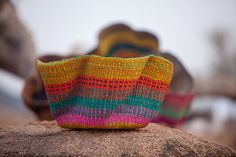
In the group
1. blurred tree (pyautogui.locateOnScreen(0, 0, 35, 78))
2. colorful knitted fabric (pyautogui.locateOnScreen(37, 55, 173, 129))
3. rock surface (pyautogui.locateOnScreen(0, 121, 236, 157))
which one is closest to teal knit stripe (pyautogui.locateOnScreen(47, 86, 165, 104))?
colorful knitted fabric (pyautogui.locateOnScreen(37, 55, 173, 129))

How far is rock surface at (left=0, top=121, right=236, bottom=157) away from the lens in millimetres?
1015

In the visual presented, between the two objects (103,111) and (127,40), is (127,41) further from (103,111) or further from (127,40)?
(103,111)

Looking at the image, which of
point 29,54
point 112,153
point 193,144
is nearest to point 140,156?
point 112,153

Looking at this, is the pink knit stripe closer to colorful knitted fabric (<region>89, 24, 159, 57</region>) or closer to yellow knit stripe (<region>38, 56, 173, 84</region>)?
yellow knit stripe (<region>38, 56, 173, 84</region>)

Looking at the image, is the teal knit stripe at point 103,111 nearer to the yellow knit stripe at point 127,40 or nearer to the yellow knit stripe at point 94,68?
the yellow knit stripe at point 94,68

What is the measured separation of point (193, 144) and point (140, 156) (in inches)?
9.1

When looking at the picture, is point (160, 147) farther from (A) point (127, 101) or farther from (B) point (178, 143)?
(A) point (127, 101)

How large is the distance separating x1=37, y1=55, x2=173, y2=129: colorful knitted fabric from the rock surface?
1.6 inches

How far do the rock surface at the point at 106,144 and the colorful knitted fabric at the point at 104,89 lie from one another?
0.04 m

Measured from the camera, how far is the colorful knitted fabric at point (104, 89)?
1.12m

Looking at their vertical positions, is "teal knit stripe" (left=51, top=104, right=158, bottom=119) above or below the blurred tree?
above

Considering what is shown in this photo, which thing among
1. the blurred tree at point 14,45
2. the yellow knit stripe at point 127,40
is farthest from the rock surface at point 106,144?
the blurred tree at point 14,45

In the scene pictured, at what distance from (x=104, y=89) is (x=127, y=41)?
4.43 feet

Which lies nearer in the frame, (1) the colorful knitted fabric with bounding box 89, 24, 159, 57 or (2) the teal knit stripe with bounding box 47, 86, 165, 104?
(2) the teal knit stripe with bounding box 47, 86, 165, 104
